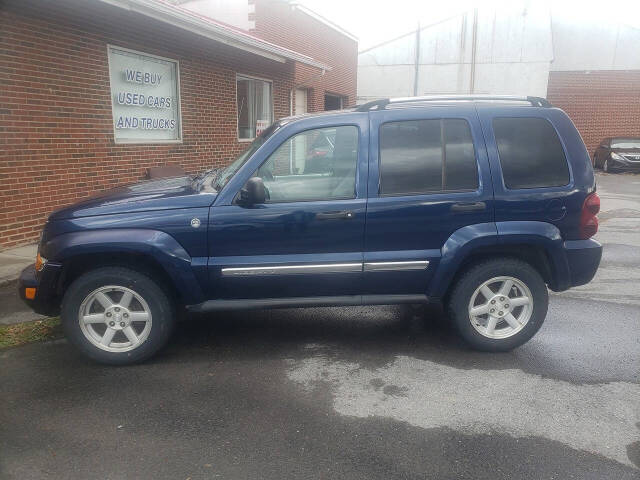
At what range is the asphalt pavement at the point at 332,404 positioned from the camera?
281cm

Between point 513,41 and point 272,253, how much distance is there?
2321cm

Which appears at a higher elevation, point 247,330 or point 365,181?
point 365,181

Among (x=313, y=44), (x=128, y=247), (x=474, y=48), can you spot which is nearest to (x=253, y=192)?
(x=128, y=247)

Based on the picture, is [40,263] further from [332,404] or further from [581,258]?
[581,258]

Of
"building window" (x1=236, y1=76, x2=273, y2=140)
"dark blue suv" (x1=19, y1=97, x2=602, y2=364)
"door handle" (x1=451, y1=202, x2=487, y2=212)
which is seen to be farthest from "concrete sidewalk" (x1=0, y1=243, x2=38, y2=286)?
"building window" (x1=236, y1=76, x2=273, y2=140)

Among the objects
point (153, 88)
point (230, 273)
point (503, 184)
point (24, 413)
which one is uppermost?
point (153, 88)

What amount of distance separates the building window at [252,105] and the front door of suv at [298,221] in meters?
8.18

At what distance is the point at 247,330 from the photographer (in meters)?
4.69

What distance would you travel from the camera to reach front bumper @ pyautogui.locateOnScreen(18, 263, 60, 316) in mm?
3768

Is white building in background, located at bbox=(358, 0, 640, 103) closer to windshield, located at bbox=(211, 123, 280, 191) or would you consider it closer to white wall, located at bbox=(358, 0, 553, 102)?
white wall, located at bbox=(358, 0, 553, 102)

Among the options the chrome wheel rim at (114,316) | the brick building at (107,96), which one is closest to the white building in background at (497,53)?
the brick building at (107,96)

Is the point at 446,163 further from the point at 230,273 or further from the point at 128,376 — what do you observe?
the point at 128,376

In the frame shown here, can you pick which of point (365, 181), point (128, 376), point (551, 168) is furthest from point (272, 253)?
point (551, 168)

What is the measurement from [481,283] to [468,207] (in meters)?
0.61
